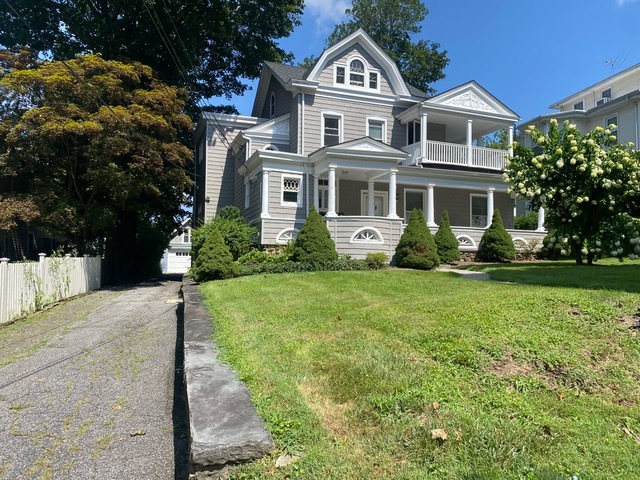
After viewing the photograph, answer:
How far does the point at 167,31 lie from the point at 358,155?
14.3 meters

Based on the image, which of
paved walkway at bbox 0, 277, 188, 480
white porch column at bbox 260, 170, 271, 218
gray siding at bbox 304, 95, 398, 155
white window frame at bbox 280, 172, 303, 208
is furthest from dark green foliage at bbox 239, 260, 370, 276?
gray siding at bbox 304, 95, 398, 155

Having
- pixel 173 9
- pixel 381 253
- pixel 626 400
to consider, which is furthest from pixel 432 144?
pixel 626 400

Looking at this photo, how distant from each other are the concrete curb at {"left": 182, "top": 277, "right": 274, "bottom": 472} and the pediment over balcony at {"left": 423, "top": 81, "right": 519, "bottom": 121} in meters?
18.2

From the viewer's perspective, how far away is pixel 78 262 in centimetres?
1385

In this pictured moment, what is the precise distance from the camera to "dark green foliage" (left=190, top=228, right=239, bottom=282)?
1278 centimetres

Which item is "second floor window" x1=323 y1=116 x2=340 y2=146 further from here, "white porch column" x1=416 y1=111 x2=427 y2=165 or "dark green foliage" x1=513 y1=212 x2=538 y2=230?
"dark green foliage" x1=513 y1=212 x2=538 y2=230

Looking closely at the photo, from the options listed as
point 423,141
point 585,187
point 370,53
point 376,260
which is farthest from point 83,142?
point 585,187

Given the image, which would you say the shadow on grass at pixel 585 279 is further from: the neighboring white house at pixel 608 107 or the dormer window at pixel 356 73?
the neighboring white house at pixel 608 107

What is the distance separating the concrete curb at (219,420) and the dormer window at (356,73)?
58.1ft

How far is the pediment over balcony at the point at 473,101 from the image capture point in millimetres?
19969

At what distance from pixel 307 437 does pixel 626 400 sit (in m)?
2.51

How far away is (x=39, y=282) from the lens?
35.0 feet

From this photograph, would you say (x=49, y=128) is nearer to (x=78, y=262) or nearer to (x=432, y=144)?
(x=78, y=262)

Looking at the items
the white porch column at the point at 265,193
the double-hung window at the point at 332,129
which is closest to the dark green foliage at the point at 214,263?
the white porch column at the point at 265,193
